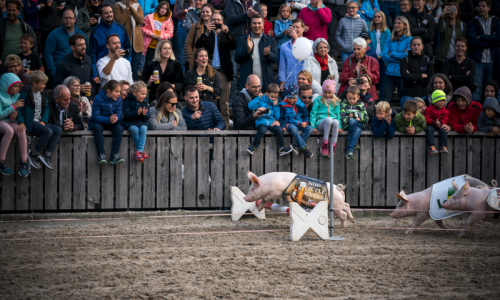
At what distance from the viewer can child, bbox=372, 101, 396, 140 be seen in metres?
10.5

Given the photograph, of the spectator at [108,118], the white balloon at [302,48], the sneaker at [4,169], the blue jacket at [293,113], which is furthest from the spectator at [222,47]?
the sneaker at [4,169]

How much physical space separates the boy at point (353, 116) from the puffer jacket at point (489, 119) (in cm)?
227

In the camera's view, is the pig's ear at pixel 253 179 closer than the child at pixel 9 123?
Yes

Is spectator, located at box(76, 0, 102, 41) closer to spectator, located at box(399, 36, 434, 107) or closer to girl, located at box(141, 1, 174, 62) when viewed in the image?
girl, located at box(141, 1, 174, 62)

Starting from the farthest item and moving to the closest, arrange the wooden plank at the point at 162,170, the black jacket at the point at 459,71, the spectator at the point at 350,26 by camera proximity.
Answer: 1. the spectator at the point at 350,26
2. the black jacket at the point at 459,71
3. the wooden plank at the point at 162,170

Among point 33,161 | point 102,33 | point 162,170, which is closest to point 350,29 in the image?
point 102,33

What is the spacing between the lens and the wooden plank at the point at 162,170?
33.5 feet

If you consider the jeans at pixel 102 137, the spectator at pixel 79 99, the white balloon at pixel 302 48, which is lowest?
the jeans at pixel 102 137

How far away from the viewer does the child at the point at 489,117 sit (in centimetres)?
A: 1096

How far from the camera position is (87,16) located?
1320 cm

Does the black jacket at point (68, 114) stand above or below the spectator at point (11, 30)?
below

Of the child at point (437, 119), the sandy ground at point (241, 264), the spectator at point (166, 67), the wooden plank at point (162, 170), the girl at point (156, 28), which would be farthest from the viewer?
the girl at point (156, 28)

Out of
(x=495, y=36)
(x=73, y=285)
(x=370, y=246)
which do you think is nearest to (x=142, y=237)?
(x=73, y=285)

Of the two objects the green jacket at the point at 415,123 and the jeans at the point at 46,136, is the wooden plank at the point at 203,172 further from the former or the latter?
the green jacket at the point at 415,123
